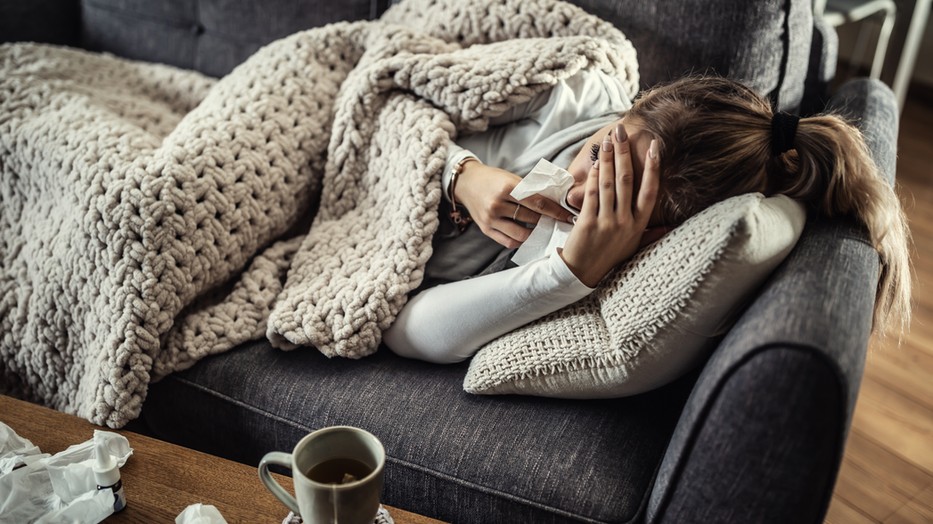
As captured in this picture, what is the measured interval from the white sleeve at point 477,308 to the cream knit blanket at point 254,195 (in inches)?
1.6

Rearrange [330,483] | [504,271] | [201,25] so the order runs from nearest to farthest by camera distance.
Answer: [330,483], [504,271], [201,25]

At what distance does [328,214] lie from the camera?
1329 millimetres

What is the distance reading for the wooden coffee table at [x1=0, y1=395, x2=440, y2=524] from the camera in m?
0.86

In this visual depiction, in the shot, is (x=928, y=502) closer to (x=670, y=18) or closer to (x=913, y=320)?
(x=913, y=320)

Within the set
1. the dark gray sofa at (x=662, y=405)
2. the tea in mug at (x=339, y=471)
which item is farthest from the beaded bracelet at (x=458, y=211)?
the tea in mug at (x=339, y=471)

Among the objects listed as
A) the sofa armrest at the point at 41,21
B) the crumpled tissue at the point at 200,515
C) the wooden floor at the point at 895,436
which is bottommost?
the wooden floor at the point at 895,436

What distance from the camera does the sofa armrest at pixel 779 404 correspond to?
28.8 inches

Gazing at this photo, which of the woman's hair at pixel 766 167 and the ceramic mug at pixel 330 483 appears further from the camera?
the woman's hair at pixel 766 167

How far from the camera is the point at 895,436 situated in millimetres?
1609

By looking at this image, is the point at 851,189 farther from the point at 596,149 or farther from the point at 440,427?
the point at 440,427

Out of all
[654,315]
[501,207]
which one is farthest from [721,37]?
[654,315]

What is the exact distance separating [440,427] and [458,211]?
1.18 ft

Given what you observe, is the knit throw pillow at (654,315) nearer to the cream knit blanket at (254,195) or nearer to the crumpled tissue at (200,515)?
the cream knit blanket at (254,195)

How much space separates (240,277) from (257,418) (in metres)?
0.28
